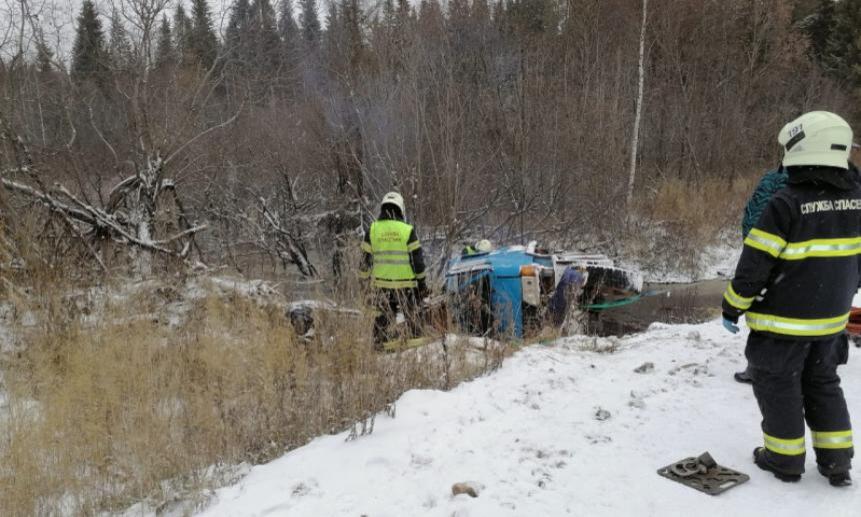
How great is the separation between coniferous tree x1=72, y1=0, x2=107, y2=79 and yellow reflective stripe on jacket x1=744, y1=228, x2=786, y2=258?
909 cm

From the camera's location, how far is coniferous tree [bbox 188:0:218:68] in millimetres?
9961

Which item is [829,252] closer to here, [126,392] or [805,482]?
[805,482]

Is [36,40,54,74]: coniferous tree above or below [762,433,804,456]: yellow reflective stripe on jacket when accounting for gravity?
above

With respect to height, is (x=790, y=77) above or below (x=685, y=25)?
below

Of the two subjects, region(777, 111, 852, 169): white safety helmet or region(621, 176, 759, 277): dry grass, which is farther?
region(621, 176, 759, 277): dry grass

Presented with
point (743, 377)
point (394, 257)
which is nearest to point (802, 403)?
point (743, 377)

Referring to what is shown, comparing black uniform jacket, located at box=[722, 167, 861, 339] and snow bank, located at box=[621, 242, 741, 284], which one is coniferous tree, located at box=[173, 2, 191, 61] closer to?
black uniform jacket, located at box=[722, 167, 861, 339]

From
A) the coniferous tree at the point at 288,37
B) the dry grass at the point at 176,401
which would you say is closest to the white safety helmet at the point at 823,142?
the dry grass at the point at 176,401

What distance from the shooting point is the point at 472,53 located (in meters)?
15.6

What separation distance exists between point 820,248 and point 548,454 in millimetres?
1713

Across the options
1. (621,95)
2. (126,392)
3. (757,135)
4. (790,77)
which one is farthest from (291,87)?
(790,77)

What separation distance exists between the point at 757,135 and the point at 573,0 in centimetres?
738

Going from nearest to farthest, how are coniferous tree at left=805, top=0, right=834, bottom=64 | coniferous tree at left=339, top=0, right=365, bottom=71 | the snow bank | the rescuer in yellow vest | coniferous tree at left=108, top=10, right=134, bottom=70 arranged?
the rescuer in yellow vest
coniferous tree at left=108, top=10, right=134, bottom=70
coniferous tree at left=339, top=0, right=365, bottom=71
the snow bank
coniferous tree at left=805, top=0, right=834, bottom=64

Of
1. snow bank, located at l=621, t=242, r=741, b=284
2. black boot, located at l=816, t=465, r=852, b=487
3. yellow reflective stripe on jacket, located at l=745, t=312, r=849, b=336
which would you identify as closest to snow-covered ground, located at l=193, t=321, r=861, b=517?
black boot, located at l=816, t=465, r=852, b=487
